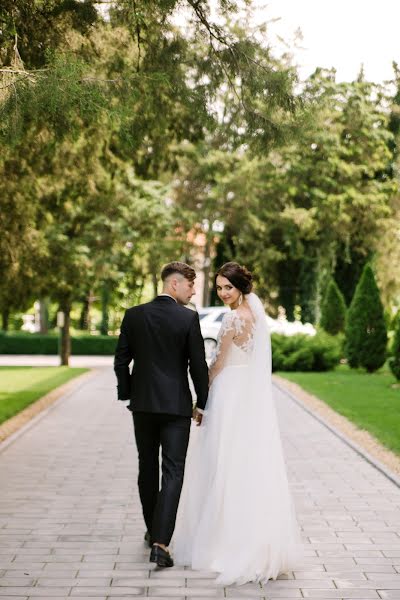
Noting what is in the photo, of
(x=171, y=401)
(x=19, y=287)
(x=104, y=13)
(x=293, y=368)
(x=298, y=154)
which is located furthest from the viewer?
(x=298, y=154)

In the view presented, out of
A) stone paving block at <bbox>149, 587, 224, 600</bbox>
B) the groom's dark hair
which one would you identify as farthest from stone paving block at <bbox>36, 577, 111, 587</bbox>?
the groom's dark hair

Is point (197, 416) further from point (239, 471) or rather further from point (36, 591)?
point (36, 591)

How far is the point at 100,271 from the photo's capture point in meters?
30.9

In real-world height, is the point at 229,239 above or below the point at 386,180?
below

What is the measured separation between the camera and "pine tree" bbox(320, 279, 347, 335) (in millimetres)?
33938

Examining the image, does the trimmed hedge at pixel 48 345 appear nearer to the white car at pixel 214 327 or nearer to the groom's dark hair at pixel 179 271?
the white car at pixel 214 327

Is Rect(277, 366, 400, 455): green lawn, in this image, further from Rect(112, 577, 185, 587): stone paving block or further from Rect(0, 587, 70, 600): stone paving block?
Rect(0, 587, 70, 600): stone paving block

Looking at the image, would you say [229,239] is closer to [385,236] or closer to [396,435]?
[385,236]

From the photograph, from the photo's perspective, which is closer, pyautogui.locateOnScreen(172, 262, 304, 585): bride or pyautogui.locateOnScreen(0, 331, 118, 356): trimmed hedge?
pyautogui.locateOnScreen(172, 262, 304, 585): bride

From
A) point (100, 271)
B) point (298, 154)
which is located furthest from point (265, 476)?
point (298, 154)

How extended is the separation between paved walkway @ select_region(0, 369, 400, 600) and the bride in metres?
0.18

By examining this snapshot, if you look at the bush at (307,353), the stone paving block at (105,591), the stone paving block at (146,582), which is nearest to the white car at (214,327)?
the bush at (307,353)

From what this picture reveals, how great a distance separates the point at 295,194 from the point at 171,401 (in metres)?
36.9

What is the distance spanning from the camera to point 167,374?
20.2 feet
